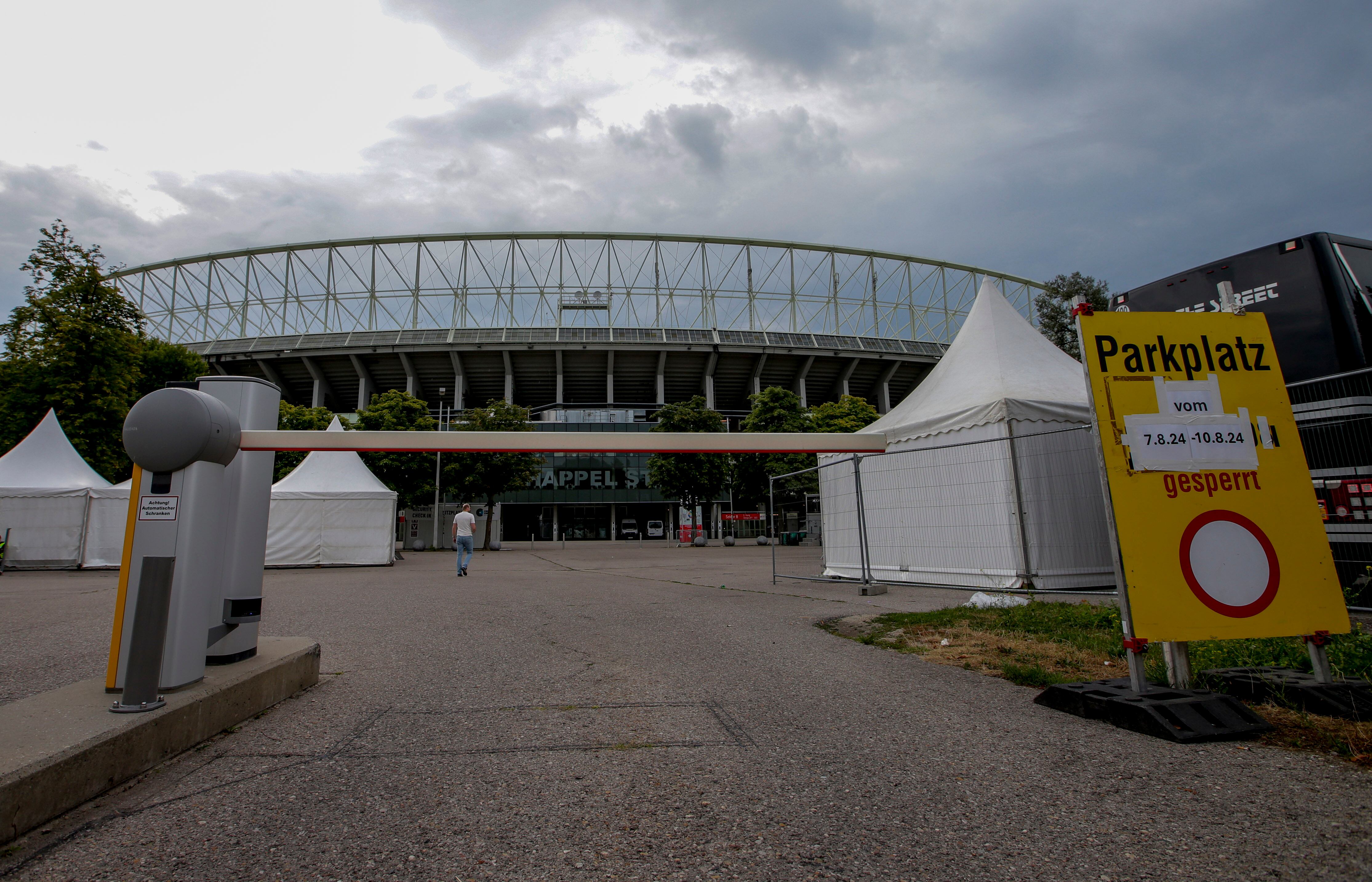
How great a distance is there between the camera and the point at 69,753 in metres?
2.12

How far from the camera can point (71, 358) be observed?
73.4 ft

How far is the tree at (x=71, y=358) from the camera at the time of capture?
73.0 feet

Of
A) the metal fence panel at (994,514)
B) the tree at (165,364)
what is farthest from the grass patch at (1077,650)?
the tree at (165,364)

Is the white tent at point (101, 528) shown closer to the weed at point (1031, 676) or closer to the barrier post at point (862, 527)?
the barrier post at point (862, 527)

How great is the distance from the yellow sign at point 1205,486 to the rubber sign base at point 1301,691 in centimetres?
28

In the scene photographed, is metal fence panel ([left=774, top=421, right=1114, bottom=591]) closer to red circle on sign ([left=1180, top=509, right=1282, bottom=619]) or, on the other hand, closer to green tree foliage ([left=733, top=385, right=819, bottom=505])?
red circle on sign ([left=1180, top=509, right=1282, bottom=619])

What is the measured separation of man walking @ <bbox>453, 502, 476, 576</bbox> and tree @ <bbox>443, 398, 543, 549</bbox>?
58.9 feet

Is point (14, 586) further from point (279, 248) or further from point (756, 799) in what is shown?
point (279, 248)

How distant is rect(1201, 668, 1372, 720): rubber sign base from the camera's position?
3006 millimetres

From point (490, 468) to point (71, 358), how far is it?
16.8m

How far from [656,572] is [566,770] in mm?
13306

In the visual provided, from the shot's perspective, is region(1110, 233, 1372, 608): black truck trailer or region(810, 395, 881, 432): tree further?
region(810, 395, 881, 432): tree

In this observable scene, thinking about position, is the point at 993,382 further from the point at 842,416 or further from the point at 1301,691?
the point at 842,416

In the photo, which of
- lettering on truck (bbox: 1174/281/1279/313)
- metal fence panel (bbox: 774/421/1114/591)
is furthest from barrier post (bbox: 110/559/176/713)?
lettering on truck (bbox: 1174/281/1279/313)
